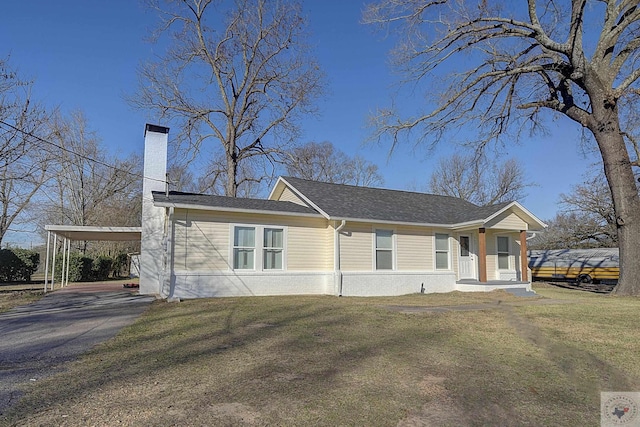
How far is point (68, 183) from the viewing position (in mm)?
28516

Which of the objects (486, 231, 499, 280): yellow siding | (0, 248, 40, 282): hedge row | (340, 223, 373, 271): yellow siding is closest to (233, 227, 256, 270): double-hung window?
(340, 223, 373, 271): yellow siding

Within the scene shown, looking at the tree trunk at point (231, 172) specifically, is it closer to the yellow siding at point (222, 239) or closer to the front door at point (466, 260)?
the yellow siding at point (222, 239)

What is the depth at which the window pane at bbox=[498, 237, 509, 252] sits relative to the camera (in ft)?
57.5

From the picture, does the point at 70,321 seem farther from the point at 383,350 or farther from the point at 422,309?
the point at 422,309

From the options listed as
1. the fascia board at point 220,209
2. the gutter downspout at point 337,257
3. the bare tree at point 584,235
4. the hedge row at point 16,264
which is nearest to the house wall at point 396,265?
the gutter downspout at point 337,257

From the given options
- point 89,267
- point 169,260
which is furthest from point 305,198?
point 89,267

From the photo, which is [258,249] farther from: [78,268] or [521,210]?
[78,268]

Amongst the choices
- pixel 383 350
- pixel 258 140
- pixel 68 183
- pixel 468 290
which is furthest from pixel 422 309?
pixel 68 183

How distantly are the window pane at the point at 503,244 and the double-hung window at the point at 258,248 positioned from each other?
9822mm

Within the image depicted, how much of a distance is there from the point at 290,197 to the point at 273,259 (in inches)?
150

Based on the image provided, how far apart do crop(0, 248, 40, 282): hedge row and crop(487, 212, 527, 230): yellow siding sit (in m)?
25.7

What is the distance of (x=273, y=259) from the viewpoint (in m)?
13.3

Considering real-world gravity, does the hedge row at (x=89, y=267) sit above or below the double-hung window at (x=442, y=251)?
below

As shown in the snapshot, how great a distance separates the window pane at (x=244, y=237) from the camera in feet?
41.8
